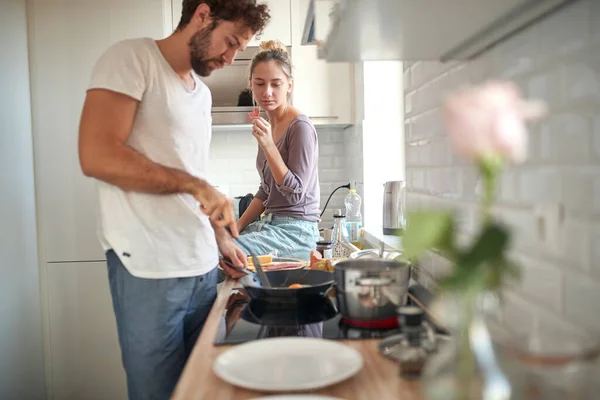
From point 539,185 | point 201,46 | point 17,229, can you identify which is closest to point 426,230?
point 539,185

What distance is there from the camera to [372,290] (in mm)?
1068

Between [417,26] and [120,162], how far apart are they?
2.39 ft

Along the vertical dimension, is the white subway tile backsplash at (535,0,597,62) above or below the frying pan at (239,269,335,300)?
above

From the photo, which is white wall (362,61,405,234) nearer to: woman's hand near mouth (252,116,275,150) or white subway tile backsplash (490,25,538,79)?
woman's hand near mouth (252,116,275,150)

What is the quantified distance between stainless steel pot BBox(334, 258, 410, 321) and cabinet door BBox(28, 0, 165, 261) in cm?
195

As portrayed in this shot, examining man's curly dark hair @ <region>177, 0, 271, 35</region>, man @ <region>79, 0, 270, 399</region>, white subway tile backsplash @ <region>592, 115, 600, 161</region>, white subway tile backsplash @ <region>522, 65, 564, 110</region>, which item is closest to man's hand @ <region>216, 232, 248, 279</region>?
man @ <region>79, 0, 270, 399</region>

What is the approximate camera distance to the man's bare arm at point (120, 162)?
1301 mm

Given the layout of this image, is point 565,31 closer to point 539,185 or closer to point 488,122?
point 539,185

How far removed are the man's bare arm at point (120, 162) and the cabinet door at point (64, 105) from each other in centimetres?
149

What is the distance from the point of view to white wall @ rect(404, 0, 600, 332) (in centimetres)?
70

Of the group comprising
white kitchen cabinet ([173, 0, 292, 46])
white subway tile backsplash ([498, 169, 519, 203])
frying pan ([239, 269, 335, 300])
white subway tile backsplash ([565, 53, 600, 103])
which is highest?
white kitchen cabinet ([173, 0, 292, 46])

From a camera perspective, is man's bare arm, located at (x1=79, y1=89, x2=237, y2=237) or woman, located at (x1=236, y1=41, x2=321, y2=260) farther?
woman, located at (x1=236, y1=41, x2=321, y2=260)

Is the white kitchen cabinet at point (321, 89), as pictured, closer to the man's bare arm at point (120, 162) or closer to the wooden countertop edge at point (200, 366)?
the man's bare arm at point (120, 162)

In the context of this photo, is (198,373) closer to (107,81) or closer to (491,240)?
(491,240)
